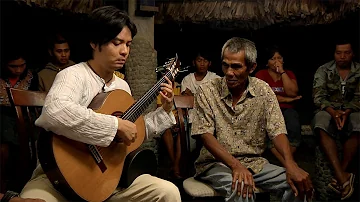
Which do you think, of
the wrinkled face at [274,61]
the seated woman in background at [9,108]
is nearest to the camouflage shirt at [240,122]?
the seated woman in background at [9,108]

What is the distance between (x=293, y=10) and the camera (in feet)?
16.5

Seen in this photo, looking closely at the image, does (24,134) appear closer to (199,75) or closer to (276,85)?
(276,85)

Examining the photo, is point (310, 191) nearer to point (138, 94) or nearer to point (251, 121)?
point (251, 121)

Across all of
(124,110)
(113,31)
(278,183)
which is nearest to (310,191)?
(278,183)

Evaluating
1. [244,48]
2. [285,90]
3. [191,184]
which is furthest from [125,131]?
[285,90]

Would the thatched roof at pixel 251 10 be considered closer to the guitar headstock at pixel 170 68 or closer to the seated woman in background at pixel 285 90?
the seated woman in background at pixel 285 90

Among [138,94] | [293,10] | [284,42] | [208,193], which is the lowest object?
[208,193]

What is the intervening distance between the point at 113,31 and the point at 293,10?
3.33 m

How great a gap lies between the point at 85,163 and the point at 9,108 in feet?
6.32

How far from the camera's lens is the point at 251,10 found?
5.12 meters

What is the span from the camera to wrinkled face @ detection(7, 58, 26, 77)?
3.93 metres

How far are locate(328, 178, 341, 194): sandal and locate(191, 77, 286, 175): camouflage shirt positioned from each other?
4.42 ft

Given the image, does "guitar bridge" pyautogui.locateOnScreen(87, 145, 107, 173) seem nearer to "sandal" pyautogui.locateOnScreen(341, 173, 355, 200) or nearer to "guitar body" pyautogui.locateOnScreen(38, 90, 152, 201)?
"guitar body" pyautogui.locateOnScreen(38, 90, 152, 201)

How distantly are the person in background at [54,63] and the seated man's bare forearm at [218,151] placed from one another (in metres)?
1.96
